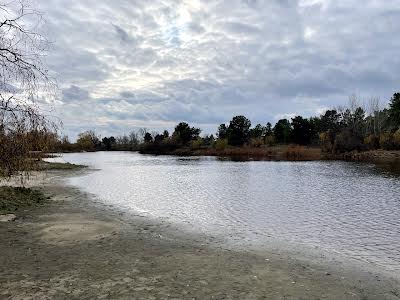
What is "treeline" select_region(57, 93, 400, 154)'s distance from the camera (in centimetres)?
9375

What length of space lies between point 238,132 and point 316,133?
96.4ft

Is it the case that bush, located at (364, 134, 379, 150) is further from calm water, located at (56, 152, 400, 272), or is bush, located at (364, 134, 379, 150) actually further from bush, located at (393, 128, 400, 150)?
calm water, located at (56, 152, 400, 272)

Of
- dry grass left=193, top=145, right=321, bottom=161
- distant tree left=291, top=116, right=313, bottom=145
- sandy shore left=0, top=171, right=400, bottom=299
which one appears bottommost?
sandy shore left=0, top=171, right=400, bottom=299

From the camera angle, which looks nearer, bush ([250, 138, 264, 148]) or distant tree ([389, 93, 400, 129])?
distant tree ([389, 93, 400, 129])

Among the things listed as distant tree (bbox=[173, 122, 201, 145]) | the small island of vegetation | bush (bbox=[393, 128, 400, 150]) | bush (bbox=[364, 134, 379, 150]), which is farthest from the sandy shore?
distant tree (bbox=[173, 122, 201, 145])

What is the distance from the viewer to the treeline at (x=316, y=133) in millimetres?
93750

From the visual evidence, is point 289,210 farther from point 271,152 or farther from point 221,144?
point 221,144

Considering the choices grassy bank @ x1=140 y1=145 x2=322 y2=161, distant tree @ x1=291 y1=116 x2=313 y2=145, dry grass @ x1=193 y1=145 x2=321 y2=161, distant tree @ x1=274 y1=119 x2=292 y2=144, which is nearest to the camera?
dry grass @ x1=193 y1=145 x2=321 y2=161

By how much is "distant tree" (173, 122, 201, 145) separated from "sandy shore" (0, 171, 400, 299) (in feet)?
502

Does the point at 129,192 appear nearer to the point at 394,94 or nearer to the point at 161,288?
the point at 161,288

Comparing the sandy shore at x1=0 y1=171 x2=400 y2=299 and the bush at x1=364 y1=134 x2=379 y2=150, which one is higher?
the bush at x1=364 y1=134 x2=379 y2=150

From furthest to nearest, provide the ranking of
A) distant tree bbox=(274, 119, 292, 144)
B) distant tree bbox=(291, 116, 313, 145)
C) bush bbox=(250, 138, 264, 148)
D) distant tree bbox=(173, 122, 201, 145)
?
1. distant tree bbox=(173, 122, 201, 145)
2. distant tree bbox=(274, 119, 292, 144)
3. bush bbox=(250, 138, 264, 148)
4. distant tree bbox=(291, 116, 313, 145)


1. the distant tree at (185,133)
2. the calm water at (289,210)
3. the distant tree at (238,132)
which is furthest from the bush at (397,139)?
the distant tree at (185,133)

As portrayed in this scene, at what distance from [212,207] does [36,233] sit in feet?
38.3
